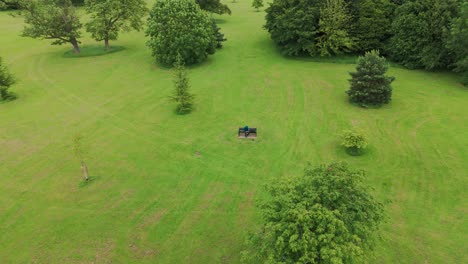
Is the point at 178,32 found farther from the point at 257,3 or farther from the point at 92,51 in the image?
the point at 257,3

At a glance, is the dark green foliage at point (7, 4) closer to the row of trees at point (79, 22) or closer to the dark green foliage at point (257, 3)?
the row of trees at point (79, 22)

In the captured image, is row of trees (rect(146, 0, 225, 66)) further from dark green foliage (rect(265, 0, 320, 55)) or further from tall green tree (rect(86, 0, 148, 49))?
dark green foliage (rect(265, 0, 320, 55))

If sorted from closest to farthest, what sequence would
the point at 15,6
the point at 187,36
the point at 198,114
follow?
1. the point at 198,114
2. the point at 187,36
3. the point at 15,6

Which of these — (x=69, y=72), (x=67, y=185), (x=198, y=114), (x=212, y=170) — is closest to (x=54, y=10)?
(x=69, y=72)

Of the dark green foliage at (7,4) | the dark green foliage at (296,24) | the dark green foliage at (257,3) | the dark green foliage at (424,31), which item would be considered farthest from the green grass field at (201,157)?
the dark green foliage at (7,4)

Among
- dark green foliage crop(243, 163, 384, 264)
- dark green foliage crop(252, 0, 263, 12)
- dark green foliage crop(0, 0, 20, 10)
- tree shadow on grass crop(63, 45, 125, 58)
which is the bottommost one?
dark green foliage crop(243, 163, 384, 264)

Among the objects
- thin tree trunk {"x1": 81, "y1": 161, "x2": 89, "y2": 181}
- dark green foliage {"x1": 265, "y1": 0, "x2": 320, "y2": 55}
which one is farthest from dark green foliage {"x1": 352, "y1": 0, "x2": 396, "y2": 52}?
thin tree trunk {"x1": 81, "y1": 161, "x2": 89, "y2": 181}

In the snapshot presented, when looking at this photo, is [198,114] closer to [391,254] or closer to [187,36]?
[187,36]
